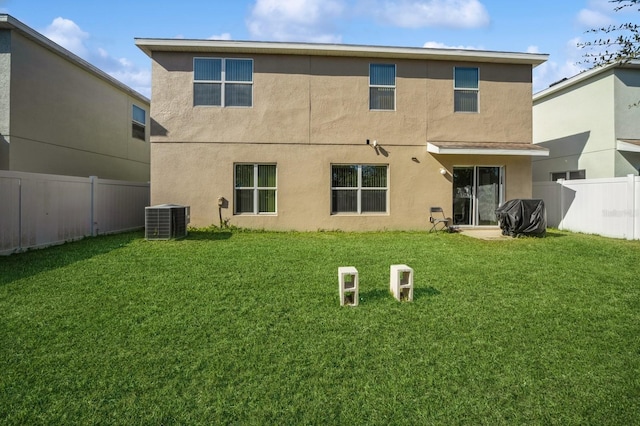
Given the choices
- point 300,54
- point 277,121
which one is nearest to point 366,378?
point 277,121

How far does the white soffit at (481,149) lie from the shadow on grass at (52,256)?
926cm

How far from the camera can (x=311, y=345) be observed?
3.65 metres

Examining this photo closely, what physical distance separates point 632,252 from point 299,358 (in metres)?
8.92

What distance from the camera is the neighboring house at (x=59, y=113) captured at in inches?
419

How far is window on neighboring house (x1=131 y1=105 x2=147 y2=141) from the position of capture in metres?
17.6

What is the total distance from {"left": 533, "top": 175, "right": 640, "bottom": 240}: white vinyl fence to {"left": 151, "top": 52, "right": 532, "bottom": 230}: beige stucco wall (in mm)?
1551

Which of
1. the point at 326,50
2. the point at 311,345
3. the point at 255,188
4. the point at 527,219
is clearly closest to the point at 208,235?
the point at 255,188

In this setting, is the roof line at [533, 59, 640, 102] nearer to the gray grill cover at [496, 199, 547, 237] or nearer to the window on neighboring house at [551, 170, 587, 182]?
the window on neighboring house at [551, 170, 587, 182]

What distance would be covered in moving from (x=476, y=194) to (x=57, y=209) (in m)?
12.4

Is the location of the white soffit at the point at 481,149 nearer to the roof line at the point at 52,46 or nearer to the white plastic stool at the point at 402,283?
the white plastic stool at the point at 402,283

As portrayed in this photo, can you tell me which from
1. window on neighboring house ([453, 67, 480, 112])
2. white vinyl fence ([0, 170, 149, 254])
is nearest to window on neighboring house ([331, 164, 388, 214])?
window on neighboring house ([453, 67, 480, 112])

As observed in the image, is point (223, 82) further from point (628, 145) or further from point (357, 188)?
point (628, 145)

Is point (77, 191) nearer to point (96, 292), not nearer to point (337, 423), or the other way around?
point (96, 292)

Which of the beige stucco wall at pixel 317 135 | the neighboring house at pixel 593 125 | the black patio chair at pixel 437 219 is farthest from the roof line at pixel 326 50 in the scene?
the black patio chair at pixel 437 219
